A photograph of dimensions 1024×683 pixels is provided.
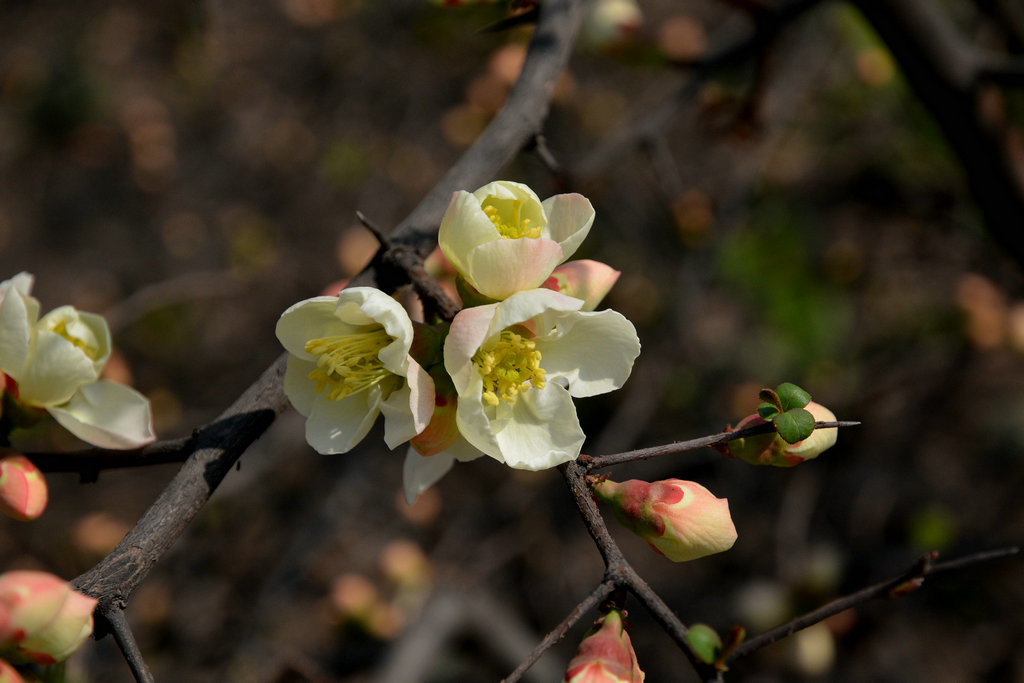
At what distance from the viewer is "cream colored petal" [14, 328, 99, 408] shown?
2.86 ft

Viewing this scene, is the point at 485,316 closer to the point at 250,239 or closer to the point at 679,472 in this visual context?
the point at 679,472

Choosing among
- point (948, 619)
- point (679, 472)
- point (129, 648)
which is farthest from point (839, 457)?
point (129, 648)

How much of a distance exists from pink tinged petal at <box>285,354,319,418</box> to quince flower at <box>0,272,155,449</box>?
188 mm

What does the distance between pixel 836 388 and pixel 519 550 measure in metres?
1.21

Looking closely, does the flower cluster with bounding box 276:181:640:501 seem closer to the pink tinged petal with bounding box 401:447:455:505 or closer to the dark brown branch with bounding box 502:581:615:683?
the pink tinged petal with bounding box 401:447:455:505

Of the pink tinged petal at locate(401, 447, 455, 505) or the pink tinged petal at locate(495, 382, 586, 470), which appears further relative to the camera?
the pink tinged petal at locate(401, 447, 455, 505)

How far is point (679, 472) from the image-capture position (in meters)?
2.61

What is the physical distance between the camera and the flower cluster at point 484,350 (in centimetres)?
73

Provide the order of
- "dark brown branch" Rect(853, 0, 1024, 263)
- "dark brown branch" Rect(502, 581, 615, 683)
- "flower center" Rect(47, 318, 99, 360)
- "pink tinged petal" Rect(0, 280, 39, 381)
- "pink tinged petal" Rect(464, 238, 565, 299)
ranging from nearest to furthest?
"dark brown branch" Rect(502, 581, 615, 683), "pink tinged petal" Rect(464, 238, 565, 299), "pink tinged petal" Rect(0, 280, 39, 381), "flower center" Rect(47, 318, 99, 360), "dark brown branch" Rect(853, 0, 1024, 263)

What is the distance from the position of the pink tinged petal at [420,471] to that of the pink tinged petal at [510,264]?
0.72 ft

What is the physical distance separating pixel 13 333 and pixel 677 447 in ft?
2.37

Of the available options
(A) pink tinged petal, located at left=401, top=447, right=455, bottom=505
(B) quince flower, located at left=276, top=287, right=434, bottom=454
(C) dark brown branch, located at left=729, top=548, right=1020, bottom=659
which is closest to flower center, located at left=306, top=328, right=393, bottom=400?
(B) quince flower, located at left=276, top=287, right=434, bottom=454

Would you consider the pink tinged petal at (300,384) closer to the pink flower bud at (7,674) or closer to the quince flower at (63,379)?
the quince flower at (63,379)

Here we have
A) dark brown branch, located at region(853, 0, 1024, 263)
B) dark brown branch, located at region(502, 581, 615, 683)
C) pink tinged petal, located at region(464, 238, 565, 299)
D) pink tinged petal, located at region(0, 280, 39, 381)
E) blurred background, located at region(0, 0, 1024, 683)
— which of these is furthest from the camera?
blurred background, located at region(0, 0, 1024, 683)
